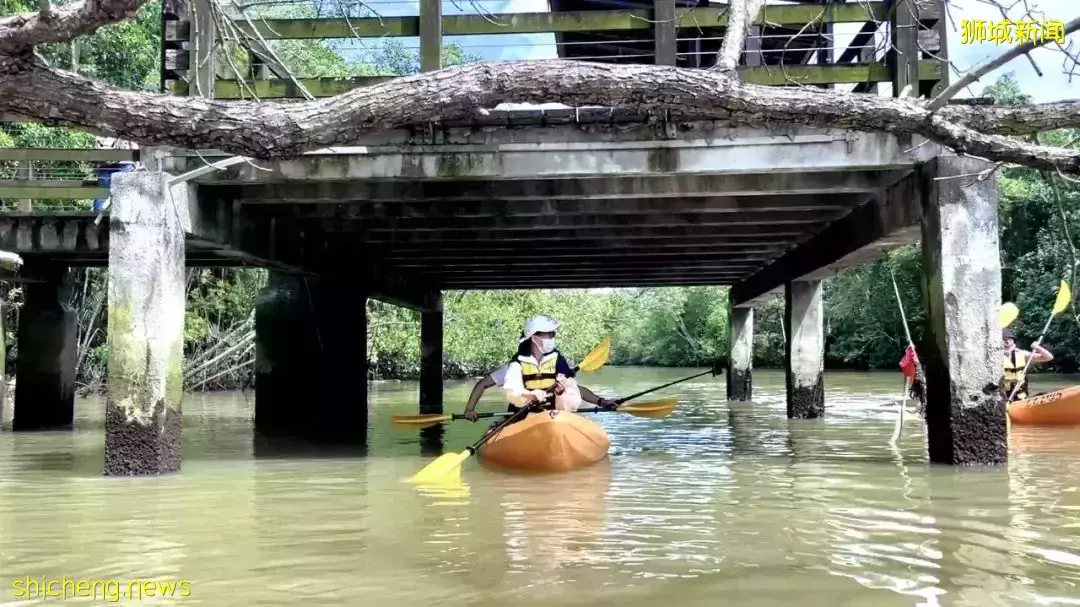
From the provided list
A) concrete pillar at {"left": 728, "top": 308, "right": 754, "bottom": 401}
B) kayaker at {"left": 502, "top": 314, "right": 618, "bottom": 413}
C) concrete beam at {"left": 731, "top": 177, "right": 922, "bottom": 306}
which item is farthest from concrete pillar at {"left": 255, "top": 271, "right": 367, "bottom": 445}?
concrete pillar at {"left": 728, "top": 308, "right": 754, "bottom": 401}

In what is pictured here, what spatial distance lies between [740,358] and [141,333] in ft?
50.0

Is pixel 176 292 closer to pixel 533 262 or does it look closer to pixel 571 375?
pixel 571 375

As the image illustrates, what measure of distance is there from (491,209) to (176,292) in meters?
3.76

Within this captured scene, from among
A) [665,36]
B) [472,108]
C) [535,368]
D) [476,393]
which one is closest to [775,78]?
[665,36]

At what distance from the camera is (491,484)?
303 inches

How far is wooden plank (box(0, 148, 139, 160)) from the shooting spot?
8.60 metres

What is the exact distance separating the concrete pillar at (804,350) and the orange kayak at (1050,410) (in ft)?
11.4

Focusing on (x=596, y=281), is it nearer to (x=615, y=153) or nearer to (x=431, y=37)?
(x=615, y=153)

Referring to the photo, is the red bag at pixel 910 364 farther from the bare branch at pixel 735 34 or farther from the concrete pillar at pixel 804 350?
the bare branch at pixel 735 34

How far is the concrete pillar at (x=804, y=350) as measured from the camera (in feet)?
50.3

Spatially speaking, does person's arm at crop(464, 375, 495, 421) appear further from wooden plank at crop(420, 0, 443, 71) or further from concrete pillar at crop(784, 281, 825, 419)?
concrete pillar at crop(784, 281, 825, 419)

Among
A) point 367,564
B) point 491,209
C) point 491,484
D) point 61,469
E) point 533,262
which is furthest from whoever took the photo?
point 533,262

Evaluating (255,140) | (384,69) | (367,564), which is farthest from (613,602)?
(384,69)

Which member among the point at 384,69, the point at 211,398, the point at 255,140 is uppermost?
the point at 384,69
